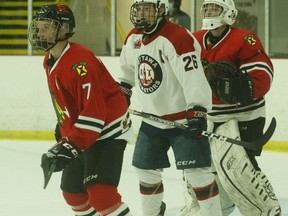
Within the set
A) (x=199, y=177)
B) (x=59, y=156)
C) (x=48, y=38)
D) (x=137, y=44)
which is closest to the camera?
(x=59, y=156)

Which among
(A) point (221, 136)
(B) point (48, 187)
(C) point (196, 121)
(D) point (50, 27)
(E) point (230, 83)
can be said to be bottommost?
(B) point (48, 187)

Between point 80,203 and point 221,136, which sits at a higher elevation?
point 221,136

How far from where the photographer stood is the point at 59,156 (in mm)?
3088

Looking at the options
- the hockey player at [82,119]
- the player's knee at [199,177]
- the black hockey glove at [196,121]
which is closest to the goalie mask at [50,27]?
the hockey player at [82,119]

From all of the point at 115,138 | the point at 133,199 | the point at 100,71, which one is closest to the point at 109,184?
the point at 115,138

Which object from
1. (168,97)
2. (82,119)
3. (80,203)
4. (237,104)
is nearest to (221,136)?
(237,104)

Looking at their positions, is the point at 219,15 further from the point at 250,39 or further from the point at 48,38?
the point at 48,38

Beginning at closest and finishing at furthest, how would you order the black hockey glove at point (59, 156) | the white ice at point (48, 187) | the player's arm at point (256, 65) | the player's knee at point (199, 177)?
the black hockey glove at point (59, 156), the player's knee at point (199, 177), the player's arm at point (256, 65), the white ice at point (48, 187)

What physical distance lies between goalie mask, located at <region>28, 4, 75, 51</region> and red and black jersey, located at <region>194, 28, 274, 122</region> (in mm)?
945

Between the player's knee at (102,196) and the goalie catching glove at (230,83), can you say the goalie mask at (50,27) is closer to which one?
the player's knee at (102,196)

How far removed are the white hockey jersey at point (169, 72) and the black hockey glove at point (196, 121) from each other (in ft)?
0.08

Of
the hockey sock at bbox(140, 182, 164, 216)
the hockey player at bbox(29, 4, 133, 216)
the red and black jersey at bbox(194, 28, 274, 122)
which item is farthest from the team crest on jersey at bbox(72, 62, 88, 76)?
the red and black jersey at bbox(194, 28, 274, 122)

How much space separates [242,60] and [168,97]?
45 cm

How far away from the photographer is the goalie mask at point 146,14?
12.2 ft
